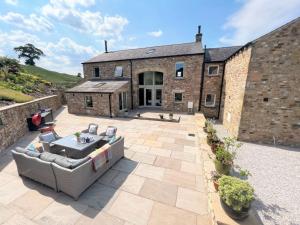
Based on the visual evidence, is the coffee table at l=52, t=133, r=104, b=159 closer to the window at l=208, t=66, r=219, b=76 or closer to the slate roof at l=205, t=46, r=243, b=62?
the window at l=208, t=66, r=219, b=76

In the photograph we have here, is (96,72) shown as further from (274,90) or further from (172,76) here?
(274,90)

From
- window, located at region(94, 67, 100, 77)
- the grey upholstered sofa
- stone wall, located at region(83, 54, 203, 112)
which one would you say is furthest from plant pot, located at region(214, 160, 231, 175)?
window, located at region(94, 67, 100, 77)

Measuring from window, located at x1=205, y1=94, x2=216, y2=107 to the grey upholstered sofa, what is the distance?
1181cm

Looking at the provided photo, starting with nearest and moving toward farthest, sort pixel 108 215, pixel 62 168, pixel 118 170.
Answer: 1. pixel 108 215
2. pixel 62 168
3. pixel 118 170

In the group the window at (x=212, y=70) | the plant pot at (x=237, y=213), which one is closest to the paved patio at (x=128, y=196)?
the plant pot at (x=237, y=213)

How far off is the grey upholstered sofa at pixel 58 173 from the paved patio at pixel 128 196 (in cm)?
22

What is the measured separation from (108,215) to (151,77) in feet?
43.6

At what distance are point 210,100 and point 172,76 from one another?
4322 mm

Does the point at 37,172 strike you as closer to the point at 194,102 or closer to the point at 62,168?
the point at 62,168

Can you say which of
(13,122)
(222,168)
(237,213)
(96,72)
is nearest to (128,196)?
(237,213)

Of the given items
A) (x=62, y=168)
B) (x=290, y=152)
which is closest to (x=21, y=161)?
(x=62, y=168)

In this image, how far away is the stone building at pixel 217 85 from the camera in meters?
6.95

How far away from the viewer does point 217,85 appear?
13008mm

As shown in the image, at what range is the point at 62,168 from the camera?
3.62 m
